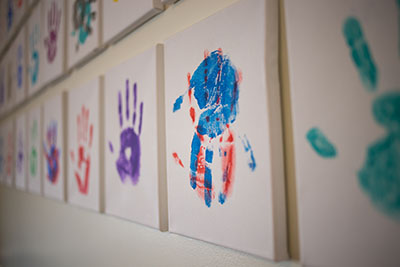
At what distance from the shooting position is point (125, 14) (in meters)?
0.92

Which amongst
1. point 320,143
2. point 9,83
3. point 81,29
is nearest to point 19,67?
point 9,83

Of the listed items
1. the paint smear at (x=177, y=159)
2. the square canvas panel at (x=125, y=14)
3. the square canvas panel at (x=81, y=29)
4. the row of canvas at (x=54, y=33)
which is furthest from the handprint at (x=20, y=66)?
the paint smear at (x=177, y=159)

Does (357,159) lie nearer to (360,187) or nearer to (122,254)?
(360,187)

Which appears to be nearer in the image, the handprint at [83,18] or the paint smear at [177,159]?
the paint smear at [177,159]

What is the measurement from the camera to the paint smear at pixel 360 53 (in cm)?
41

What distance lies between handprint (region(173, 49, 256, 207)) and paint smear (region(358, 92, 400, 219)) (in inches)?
7.8

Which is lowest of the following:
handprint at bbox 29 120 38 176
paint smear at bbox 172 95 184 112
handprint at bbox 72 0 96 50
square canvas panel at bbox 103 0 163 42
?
handprint at bbox 29 120 38 176

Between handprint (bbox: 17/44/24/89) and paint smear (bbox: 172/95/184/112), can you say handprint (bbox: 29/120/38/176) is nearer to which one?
handprint (bbox: 17/44/24/89)

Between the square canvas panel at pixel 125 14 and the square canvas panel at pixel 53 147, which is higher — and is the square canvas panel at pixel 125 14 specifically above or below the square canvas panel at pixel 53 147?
above

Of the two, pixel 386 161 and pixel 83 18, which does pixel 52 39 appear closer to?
pixel 83 18

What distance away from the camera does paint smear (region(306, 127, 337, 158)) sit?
45 centimetres

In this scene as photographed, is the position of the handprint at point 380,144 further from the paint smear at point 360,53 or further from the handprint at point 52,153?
the handprint at point 52,153

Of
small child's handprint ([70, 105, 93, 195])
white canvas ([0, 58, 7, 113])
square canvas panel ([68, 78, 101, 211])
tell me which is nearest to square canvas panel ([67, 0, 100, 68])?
square canvas panel ([68, 78, 101, 211])

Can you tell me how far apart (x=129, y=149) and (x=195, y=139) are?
0.32 meters
